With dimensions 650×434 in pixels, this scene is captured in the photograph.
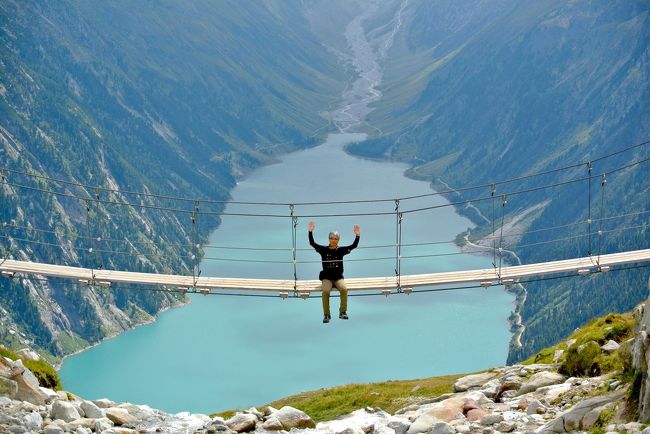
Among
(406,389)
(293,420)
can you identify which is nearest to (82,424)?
(293,420)

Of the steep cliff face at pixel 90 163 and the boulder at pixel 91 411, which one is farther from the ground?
the steep cliff face at pixel 90 163

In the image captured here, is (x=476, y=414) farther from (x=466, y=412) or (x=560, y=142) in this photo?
(x=560, y=142)

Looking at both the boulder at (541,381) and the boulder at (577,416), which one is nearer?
the boulder at (577,416)

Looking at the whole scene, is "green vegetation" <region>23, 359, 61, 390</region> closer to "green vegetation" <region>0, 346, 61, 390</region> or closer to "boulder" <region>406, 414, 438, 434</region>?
"green vegetation" <region>0, 346, 61, 390</region>

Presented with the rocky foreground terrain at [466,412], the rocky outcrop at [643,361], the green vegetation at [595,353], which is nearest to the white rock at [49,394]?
the rocky foreground terrain at [466,412]

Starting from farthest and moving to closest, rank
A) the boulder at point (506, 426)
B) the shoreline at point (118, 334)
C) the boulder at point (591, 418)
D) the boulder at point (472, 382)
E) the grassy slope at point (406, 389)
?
1. the shoreline at point (118, 334)
2. the boulder at point (472, 382)
3. the grassy slope at point (406, 389)
4. the boulder at point (506, 426)
5. the boulder at point (591, 418)

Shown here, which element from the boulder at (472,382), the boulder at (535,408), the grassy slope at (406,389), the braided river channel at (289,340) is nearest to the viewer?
the boulder at (535,408)

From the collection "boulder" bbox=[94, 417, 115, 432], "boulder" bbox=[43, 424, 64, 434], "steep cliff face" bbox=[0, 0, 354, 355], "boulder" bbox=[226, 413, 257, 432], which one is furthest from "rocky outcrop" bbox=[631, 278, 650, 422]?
"steep cliff face" bbox=[0, 0, 354, 355]

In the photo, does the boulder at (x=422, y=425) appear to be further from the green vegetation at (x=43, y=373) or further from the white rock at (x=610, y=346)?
the green vegetation at (x=43, y=373)
